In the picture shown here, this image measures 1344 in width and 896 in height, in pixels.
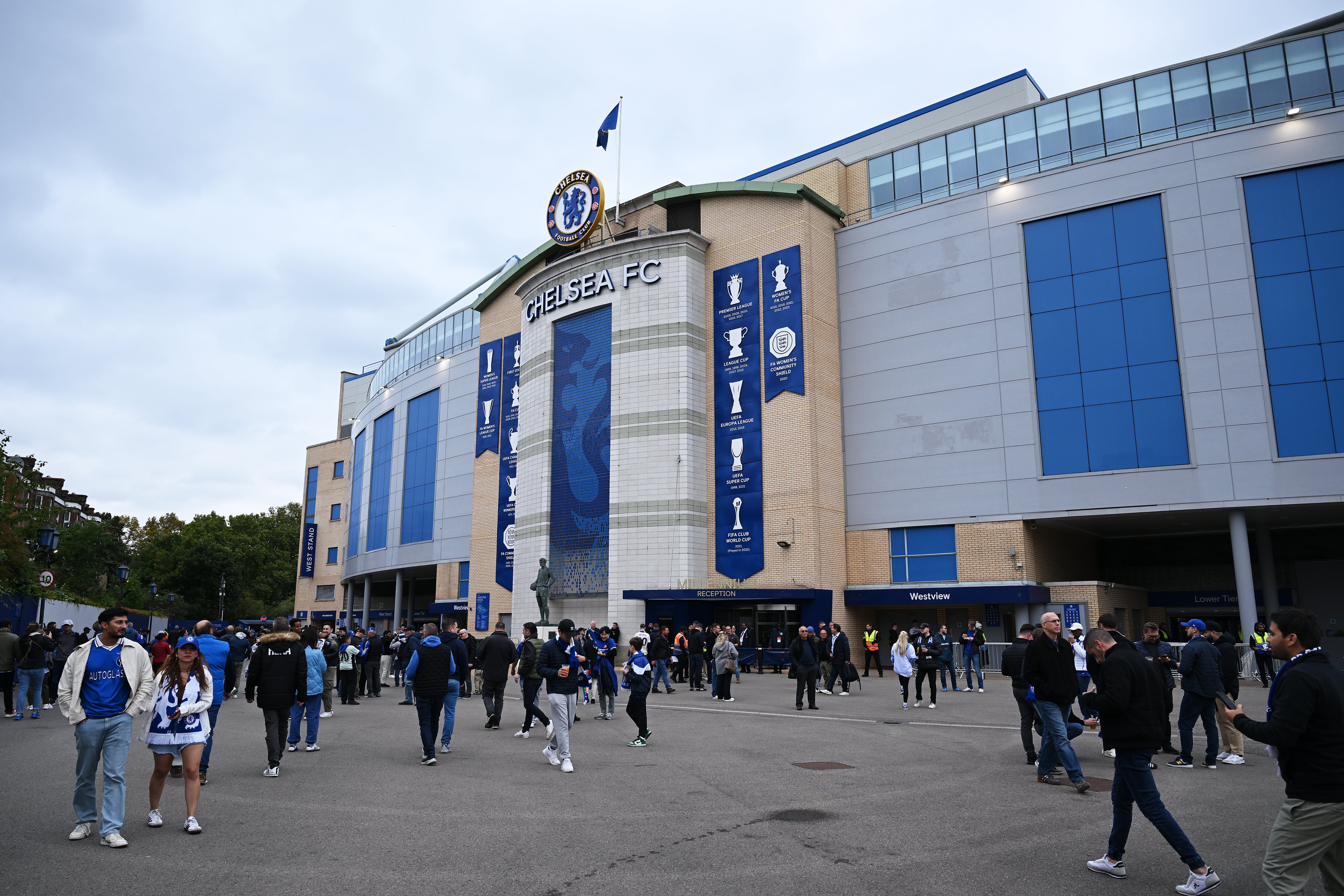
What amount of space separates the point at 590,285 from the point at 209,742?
102 feet

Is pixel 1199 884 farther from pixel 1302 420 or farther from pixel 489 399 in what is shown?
pixel 489 399

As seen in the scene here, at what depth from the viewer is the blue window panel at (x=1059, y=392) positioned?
31.0 m

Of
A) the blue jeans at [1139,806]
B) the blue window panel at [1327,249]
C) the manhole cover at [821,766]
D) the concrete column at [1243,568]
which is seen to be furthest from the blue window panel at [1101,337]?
the blue jeans at [1139,806]

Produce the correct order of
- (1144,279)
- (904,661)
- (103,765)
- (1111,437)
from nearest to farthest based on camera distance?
(103,765) < (904,661) < (1111,437) < (1144,279)

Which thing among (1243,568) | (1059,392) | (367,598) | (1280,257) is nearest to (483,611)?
(367,598)

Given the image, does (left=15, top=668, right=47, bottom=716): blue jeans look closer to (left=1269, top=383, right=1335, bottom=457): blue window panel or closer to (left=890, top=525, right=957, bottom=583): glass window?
(left=890, top=525, right=957, bottom=583): glass window

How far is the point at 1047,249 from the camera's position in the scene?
32.3 metres

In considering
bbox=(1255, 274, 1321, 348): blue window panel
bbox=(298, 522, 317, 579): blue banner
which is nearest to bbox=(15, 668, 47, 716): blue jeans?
bbox=(1255, 274, 1321, 348): blue window panel

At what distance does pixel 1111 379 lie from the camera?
3052 centimetres

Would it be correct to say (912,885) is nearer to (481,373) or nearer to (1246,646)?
(1246,646)

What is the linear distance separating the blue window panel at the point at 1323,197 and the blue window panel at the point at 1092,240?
5.56 m

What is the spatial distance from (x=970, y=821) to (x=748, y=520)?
26914 millimetres

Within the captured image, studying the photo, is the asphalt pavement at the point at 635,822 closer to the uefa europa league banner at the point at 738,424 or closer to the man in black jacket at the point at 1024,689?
the man in black jacket at the point at 1024,689

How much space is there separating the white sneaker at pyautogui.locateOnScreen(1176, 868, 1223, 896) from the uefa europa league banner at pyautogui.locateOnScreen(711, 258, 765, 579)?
92.9 ft
